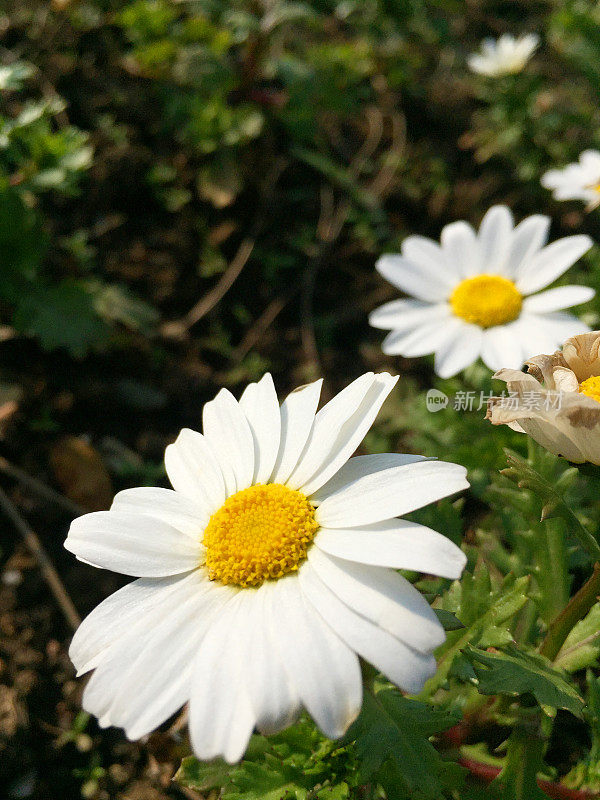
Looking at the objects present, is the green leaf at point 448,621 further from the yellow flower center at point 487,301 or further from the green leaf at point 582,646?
the yellow flower center at point 487,301

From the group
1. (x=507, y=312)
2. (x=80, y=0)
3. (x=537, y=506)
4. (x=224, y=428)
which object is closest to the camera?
(x=224, y=428)

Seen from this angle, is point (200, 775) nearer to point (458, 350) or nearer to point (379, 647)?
point (379, 647)

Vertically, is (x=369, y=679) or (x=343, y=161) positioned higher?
(x=369, y=679)

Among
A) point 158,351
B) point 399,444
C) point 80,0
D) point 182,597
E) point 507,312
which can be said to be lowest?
point 399,444

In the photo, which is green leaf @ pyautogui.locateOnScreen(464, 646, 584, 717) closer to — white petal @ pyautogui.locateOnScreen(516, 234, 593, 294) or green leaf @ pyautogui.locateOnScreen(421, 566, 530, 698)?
green leaf @ pyautogui.locateOnScreen(421, 566, 530, 698)

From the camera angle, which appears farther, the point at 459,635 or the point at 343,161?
the point at 343,161

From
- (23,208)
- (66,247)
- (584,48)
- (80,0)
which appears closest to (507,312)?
(23,208)

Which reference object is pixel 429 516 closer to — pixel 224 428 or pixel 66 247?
pixel 224 428
